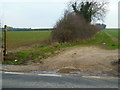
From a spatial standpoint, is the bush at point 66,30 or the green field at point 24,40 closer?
the bush at point 66,30

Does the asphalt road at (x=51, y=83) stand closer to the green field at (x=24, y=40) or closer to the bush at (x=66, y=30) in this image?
the green field at (x=24, y=40)

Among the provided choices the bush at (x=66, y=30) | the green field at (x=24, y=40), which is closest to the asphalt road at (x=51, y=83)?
the green field at (x=24, y=40)

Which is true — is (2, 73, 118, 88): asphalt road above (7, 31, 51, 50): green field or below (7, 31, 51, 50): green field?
below

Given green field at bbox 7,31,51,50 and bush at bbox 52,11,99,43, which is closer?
bush at bbox 52,11,99,43

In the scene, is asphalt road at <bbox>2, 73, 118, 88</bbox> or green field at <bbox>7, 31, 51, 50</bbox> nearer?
asphalt road at <bbox>2, 73, 118, 88</bbox>

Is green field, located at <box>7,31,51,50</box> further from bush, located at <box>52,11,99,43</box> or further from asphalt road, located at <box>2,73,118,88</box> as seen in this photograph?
asphalt road, located at <box>2,73,118,88</box>

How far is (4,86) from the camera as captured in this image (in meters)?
→ 5.74

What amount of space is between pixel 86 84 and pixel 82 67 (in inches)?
116

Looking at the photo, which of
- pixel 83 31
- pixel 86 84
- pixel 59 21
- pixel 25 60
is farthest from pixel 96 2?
pixel 86 84

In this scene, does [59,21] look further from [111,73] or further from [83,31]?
[111,73]


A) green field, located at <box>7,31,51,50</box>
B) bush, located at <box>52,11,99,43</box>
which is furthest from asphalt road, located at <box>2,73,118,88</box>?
bush, located at <box>52,11,99,43</box>

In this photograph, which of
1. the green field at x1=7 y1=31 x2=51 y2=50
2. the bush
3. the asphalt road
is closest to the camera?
the asphalt road

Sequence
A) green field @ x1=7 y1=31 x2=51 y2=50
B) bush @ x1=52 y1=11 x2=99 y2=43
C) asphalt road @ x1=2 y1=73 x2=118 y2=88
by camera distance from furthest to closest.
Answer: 1. green field @ x1=7 y1=31 x2=51 y2=50
2. bush @ x1=52 y1=11 x2=99 y2=43
3. asphalt road @ x1=2 y1=73 x2=118 y2=88

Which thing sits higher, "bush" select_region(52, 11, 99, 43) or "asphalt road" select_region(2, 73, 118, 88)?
"bush" select_region(52, 11, 99, 43)
